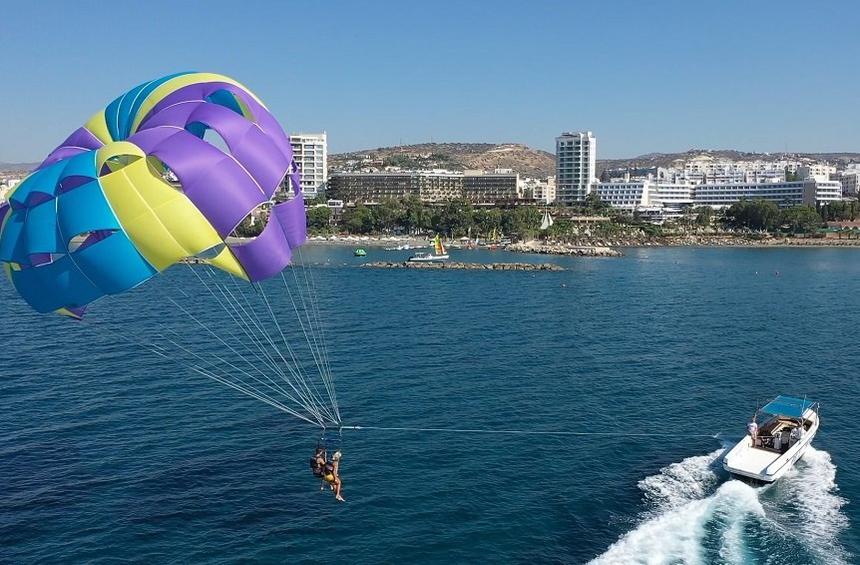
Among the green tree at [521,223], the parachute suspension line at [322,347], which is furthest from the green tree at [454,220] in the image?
the parachute suspension line at [322,347]

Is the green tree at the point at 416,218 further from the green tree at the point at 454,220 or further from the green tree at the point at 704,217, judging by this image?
the green tree at the point at 704,217

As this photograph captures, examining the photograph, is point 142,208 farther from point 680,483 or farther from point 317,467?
point 680,483

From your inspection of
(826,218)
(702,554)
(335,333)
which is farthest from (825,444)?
(826,218)

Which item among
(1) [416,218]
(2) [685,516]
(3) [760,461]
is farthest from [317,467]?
(1) [416,218]

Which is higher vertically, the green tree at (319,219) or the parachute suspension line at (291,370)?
the green tree at (319,219)

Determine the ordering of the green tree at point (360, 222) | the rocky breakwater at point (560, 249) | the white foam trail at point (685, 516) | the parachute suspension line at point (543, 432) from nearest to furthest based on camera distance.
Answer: the white foam trail at point (685, 516)
the parachute suspension line at point (543, 432)
the rocky breakwater at point (560, 249)
the green tree at point (360, 222)
